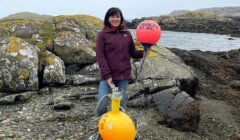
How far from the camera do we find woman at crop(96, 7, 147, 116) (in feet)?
22.5

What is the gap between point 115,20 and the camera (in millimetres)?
6820

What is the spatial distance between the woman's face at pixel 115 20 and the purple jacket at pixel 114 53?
163 mm

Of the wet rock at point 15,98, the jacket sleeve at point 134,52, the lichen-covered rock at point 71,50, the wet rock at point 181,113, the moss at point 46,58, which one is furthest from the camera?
the lichen-covered rock at point 71,50

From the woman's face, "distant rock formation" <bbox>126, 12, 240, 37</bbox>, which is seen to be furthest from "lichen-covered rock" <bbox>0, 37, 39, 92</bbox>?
"distant rock formation" <bbox>126, 12, 240, 37</bbox>

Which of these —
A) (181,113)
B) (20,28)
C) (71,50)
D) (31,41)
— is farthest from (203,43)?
(181,113)

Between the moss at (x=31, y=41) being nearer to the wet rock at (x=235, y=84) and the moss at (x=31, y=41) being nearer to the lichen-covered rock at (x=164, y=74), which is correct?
the lichen-covered rock at (x=164, y=74)

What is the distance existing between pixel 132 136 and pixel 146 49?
202cm

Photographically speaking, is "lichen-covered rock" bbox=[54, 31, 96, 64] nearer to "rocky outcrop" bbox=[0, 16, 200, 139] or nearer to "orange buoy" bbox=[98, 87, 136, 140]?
"rocky outcrop" bbox=[0, 16, 200, 139]

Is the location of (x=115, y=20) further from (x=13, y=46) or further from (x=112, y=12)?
(x=13, y=46)

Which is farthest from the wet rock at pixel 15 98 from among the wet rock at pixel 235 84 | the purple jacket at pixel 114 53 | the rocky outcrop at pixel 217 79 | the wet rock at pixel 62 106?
the wet rock at pixel 235 84

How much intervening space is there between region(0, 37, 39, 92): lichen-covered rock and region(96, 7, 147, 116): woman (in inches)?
167

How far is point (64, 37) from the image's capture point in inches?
507

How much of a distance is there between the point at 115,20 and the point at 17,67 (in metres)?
4.96

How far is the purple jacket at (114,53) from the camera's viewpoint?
22.6 ft
